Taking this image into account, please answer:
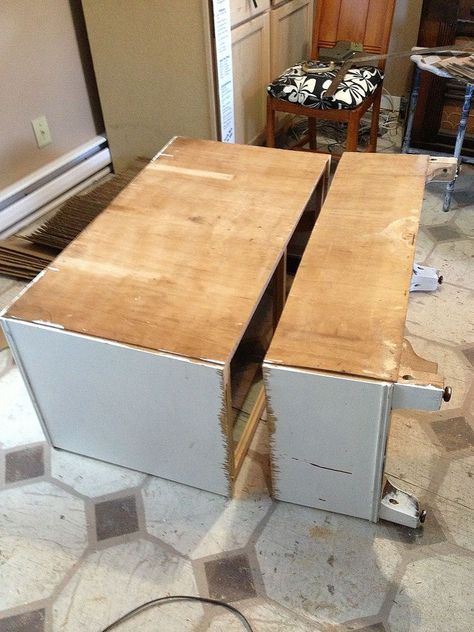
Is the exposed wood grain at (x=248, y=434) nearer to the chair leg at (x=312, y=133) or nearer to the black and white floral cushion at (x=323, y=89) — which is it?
the black and white floral cushion at (x=323, y=89)

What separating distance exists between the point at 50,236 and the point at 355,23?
1470mm

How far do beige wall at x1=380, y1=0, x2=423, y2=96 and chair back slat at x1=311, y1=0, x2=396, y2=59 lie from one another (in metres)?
0.41

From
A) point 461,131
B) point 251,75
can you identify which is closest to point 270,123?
point 251,75

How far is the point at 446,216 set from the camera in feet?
7.05

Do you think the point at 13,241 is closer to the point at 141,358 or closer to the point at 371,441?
the point at 141,358

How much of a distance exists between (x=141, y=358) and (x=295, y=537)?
19.0 inches

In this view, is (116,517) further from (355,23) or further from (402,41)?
(402,41)

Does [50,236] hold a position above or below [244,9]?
below

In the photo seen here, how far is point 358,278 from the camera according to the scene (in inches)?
44.8

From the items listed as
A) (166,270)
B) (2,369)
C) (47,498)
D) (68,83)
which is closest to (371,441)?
(166,270)

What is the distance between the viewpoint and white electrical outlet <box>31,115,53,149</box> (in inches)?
86.8

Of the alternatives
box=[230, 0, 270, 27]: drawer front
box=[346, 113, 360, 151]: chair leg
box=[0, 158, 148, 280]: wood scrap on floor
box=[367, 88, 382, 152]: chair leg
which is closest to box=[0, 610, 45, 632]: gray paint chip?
box=[0, 158, 148, 280]: wood scrap on floor

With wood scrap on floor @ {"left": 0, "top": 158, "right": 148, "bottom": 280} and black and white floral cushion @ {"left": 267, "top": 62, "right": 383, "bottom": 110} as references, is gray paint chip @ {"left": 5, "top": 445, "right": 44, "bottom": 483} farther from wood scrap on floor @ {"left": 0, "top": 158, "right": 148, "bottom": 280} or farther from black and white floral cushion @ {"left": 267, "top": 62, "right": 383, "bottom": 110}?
black and white floral cushion @ {"left": 267, "top": 62, "right": 383, "bottom": 110}

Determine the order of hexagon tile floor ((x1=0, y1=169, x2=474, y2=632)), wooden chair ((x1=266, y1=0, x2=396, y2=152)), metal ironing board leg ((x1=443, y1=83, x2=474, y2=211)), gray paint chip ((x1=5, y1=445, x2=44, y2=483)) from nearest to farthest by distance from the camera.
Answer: hexagon tile floor ((x1=0, y1=169, x2=474, y2=632)), gray paint chip ((x1=5, y1=445, x2=44, y2=483)), metal ironing board leg ((x1=443, y1=83, x2=474, y2=211)), wooden chair ((x1=266, y1=0, x2=396, y2=152))
